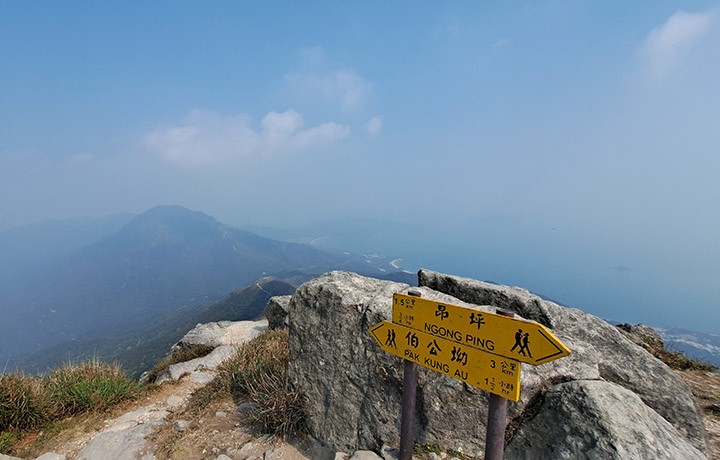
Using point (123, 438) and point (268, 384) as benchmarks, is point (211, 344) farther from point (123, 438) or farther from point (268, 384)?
point (268, 384)

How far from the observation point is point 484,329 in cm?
386

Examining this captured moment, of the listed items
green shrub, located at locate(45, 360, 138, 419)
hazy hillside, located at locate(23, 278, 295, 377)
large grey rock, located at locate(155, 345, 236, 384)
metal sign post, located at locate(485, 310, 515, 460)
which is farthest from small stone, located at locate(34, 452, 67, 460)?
hazy hillside, located at locate(23, 278, 295, 377)

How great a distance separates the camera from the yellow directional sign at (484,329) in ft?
11.1

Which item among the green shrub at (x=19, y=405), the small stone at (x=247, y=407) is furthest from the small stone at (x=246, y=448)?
the green shrub at (x=19, y=405)

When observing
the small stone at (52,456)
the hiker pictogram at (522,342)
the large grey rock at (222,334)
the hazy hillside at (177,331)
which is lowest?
the hazy hillside at (177,331)

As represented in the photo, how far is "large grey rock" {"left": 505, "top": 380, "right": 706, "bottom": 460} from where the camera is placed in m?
4.11

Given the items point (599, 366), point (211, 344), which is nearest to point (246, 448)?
point (599, 366)

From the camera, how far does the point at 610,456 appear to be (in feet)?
13.2

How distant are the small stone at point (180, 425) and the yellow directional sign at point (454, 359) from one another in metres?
5.26

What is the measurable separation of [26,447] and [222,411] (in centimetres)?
380

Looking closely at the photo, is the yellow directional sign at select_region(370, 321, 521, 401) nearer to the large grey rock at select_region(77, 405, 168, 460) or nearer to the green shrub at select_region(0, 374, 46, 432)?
the large grey rock at select_region(77, 405, 168, 460)

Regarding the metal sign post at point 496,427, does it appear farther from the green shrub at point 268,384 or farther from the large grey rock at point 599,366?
the green shrub at point 268,384

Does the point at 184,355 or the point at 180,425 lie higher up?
the point at 180,425

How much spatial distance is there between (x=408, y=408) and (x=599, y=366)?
3591 millimetres
